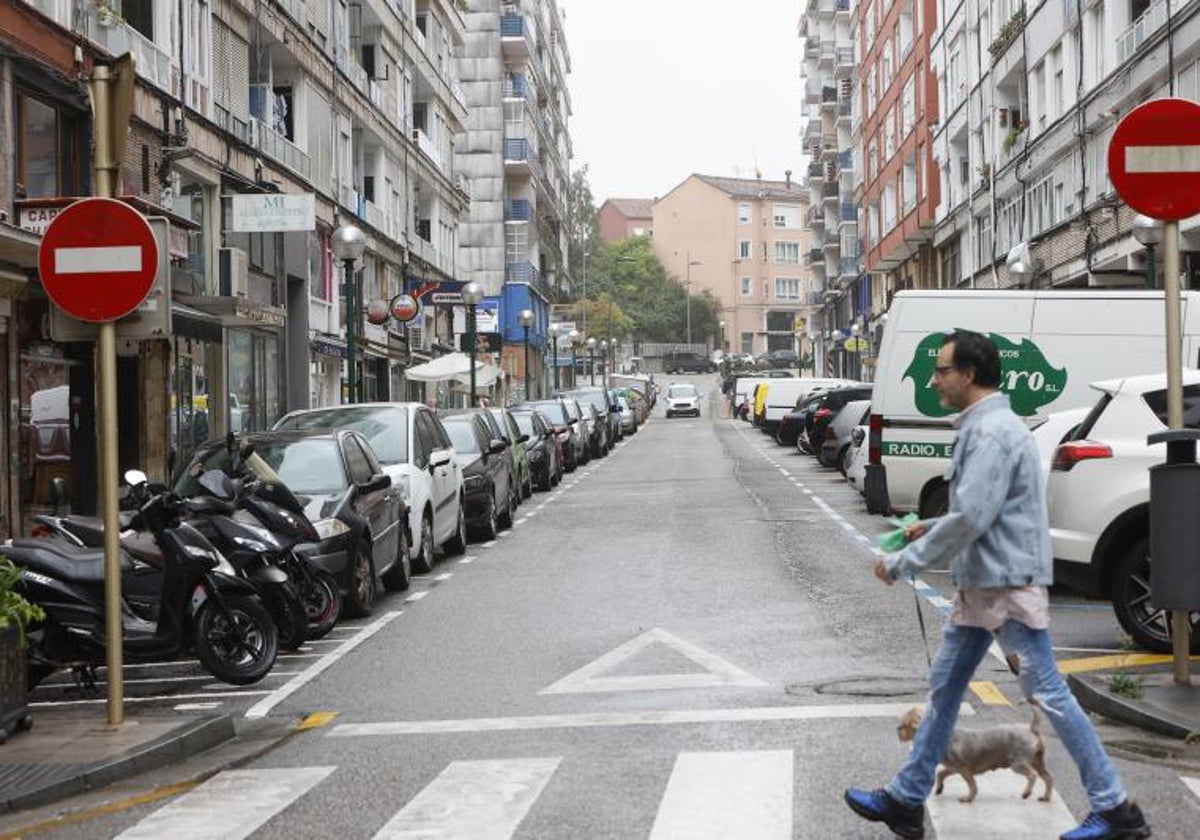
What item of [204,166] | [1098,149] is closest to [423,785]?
[204,166]

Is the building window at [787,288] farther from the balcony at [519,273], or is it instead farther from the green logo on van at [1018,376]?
the green logo on van at [1018,376]

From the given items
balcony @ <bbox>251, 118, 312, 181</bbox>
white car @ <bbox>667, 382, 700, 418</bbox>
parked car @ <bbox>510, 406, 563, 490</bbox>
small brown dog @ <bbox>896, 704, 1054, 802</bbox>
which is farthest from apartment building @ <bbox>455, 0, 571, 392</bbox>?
small brown dog @ <bbox>896, 704, 1054, 802</bbox>

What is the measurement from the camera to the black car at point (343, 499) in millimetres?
12820

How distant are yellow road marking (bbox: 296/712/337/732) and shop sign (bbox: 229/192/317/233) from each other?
18087mm

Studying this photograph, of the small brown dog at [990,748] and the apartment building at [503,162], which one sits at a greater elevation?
the apartment building at [503,162]

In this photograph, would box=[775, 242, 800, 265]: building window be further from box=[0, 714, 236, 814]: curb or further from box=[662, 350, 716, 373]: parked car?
box=[0, 714, 236, 814]: curb

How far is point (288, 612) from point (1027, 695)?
6.27 m

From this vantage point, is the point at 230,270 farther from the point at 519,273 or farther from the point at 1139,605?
the point at 519,273

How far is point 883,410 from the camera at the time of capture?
57.4 ft

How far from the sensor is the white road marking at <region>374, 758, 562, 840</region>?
6273mm

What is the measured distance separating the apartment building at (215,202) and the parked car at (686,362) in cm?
9233

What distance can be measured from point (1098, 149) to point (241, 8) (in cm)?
1703

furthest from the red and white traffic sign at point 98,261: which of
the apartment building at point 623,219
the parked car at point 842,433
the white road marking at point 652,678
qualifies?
the apartment building at point 623,219

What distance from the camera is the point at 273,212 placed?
87.6 ft
